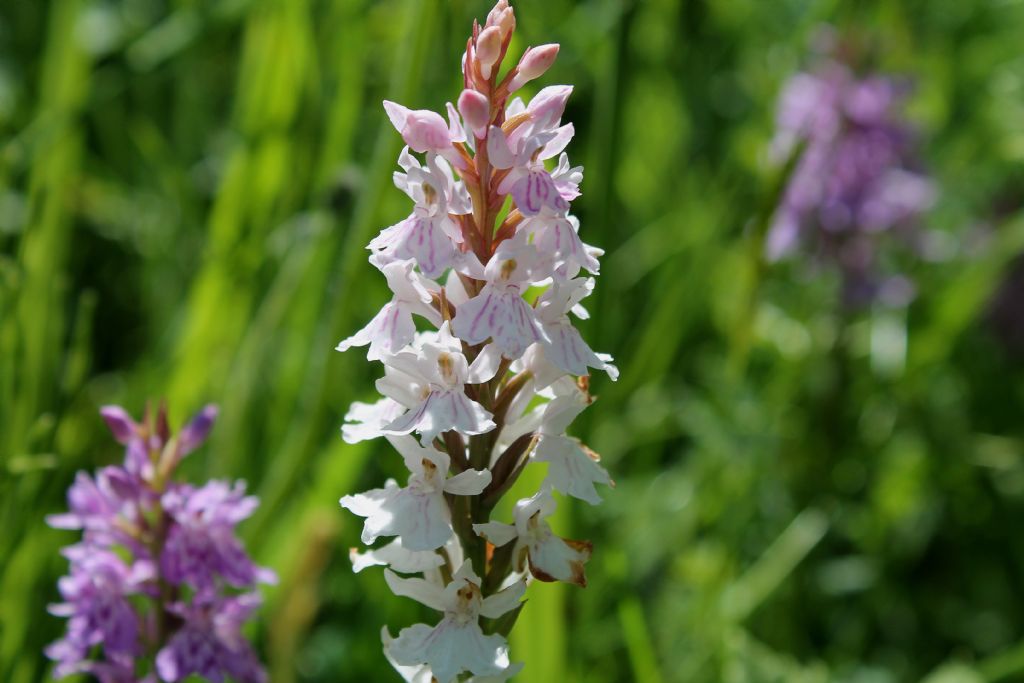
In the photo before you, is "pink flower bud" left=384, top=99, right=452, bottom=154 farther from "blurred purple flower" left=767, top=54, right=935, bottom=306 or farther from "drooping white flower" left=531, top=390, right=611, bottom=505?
"blurred purple flower" left=767, top=54, right=935, bottom=306

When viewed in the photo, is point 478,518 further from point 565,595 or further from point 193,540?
point 565,595

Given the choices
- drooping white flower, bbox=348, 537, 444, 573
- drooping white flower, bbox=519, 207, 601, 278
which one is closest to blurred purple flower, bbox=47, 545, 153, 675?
drooping white flower, bbox=348, 537, 444, 573

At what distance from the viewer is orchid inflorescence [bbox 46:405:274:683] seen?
1364mm

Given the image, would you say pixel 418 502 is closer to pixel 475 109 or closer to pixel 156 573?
pixel 475 109

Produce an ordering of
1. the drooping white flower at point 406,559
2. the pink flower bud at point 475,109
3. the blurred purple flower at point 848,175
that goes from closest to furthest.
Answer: the pink flower bud at point 475,109
the drooping white flower at point 406,559
the blurred purple flower at point 848,175

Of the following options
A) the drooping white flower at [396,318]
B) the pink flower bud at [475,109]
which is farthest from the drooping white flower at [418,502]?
the pink flower bud at [475,109]

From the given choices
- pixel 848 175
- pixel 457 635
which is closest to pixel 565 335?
pixel 457 635

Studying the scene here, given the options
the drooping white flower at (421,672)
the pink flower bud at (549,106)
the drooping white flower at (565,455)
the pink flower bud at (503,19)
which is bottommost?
the drooping white flower at (421,672)

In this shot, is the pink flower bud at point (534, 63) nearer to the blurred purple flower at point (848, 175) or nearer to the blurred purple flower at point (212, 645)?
the blurred purple flower at point (212, 645)

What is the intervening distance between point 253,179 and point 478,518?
4.87ft

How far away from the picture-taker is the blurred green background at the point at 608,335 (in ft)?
6.56

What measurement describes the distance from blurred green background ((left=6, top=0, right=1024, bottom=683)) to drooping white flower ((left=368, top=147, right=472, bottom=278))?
1.98 ft

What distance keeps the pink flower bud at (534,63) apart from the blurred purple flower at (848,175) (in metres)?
2.03

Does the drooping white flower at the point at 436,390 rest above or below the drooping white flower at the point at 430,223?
below
